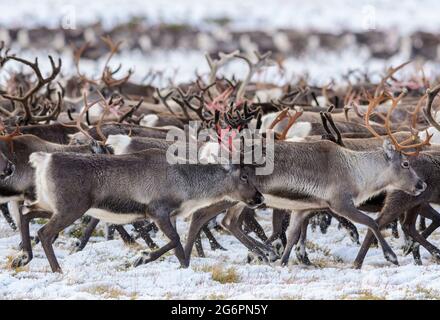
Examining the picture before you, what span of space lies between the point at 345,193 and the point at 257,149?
744mm

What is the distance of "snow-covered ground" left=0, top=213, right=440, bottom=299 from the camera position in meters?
6.18

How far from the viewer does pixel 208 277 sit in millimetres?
6734

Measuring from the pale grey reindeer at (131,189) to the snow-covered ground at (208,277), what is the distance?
0.97 ft

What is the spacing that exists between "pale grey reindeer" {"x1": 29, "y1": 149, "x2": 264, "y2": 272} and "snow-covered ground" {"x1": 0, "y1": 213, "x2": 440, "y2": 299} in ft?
0.97

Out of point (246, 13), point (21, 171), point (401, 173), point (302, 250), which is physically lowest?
point (302, 250)

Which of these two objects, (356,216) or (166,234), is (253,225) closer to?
(356,216)

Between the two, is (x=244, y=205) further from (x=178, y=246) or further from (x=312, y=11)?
(x=312, y=11)

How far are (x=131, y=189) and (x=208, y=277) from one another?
83cm

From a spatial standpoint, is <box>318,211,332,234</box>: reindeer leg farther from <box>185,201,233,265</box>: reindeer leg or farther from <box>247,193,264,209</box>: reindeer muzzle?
<box>247,193,264,209</box>: reindeer muzzle

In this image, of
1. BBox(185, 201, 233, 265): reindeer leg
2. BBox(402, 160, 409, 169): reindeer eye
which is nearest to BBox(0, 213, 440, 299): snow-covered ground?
BBox(185, 201, 233, 265): reindeer leg

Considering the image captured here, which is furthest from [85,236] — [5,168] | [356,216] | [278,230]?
[356,216]

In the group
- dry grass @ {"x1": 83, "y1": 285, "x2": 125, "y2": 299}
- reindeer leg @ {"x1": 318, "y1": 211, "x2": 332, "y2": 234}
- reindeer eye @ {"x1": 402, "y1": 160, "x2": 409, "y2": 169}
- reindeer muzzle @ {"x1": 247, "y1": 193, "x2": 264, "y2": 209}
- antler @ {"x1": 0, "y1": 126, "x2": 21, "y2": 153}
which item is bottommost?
reindeer leg @ {"x1": 318, "y1": 211, "x2": 332, "y2": 234}

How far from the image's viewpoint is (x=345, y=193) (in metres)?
7.43

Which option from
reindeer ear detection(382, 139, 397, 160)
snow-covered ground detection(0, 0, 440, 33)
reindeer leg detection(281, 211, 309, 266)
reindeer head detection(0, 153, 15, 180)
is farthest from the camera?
snow-covered ground detection(0, 0, 440, 33)
